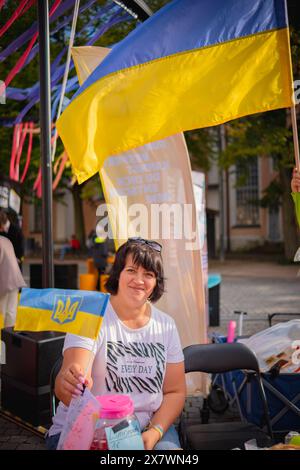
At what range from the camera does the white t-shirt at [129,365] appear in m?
2.11

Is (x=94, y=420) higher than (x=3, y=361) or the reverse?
higher

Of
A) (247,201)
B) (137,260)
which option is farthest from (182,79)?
(247,201)

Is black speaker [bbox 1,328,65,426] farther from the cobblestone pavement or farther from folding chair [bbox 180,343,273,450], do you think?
folding chair [bbox 180,343,273,450]

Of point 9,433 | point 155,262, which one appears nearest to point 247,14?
point 155,262

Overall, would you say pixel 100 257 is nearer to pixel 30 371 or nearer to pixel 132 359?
pixel 30 371

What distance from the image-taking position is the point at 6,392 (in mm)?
3877

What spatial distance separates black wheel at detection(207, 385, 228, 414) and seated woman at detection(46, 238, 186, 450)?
2089 millimetres

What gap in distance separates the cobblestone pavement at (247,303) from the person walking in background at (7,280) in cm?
193

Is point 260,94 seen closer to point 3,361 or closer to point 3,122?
point 3,361

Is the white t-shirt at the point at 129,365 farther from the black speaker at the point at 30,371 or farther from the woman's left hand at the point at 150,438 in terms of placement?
the black speaker at the point at 30,371

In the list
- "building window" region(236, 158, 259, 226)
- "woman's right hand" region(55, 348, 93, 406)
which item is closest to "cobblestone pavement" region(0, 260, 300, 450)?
"woman's right hand" region(55, 348, 93, 406)

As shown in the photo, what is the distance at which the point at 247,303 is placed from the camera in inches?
411
